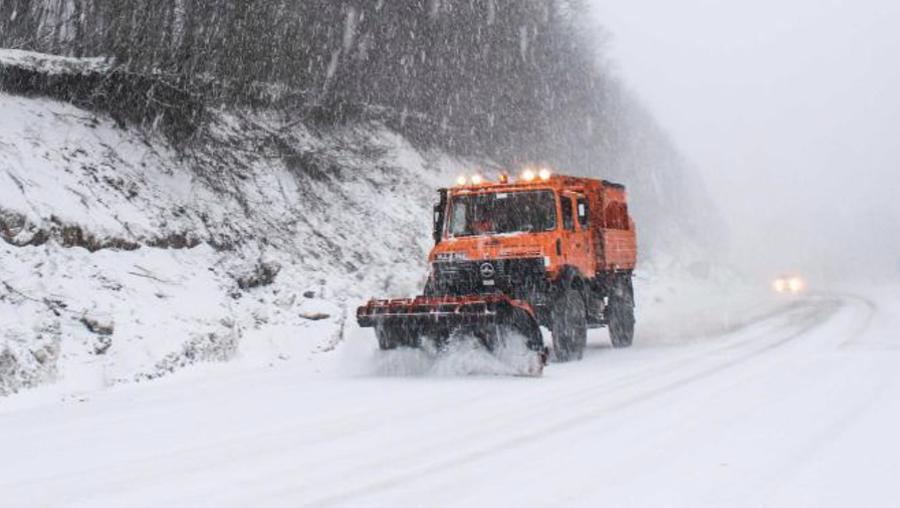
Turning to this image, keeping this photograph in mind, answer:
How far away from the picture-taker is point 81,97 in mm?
14375

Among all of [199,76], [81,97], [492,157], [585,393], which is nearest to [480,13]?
[492,157]

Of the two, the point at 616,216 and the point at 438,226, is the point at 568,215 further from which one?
the point at 616,216

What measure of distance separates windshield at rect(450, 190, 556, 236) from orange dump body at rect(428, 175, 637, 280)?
70 mm

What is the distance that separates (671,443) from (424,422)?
2.13m

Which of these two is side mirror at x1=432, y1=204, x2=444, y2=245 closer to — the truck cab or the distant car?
the truck cab

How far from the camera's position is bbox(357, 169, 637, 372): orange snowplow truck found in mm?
10258

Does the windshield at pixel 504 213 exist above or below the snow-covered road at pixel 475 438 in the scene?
above

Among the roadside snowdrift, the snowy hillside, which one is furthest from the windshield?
the snowy hillside

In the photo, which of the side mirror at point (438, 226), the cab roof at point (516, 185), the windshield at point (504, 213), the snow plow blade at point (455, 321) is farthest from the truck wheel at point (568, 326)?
the side mirror at point (438, 226)

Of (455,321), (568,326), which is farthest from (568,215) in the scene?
(455,321)

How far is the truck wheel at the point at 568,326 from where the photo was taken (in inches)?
450

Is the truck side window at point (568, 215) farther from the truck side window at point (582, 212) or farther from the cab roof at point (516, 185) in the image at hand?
the truck side window at point (582, 212)

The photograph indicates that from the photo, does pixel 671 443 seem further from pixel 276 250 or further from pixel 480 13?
pixel 480 13

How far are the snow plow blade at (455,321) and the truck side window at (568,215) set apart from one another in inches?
80.2
